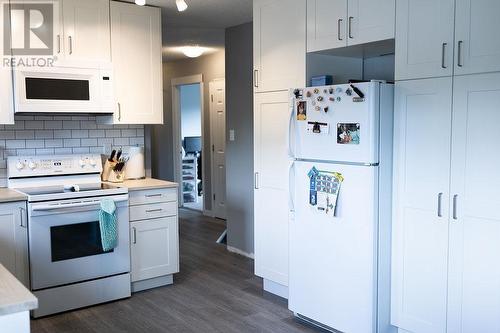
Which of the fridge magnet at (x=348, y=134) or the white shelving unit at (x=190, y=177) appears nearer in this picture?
the fridge magnet at (x=348, y=134)

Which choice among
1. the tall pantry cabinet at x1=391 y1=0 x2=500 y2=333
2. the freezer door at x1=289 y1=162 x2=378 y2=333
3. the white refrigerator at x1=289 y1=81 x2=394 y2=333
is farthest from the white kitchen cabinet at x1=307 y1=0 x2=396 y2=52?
the freezer door at x1=289 y1=162 x2=378 y2=333

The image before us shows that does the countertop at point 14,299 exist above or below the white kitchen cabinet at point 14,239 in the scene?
above

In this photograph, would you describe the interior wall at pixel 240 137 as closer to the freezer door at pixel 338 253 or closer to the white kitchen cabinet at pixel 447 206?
the freezer door at pixel 338 253

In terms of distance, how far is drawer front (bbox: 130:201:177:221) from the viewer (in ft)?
13.1

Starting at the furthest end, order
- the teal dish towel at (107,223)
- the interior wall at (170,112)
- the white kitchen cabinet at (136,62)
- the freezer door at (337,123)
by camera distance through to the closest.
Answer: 1. the interior wall at (170,112)
2. the white kitchen cabinet at (136,62)
3. the teal dish towel at (107,223)
4. the freezer door at (337,123)

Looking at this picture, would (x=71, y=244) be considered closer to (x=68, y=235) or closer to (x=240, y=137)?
(x=68, y=235)

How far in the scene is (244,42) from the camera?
5.20 meters

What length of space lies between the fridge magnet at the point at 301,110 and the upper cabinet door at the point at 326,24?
429 millimetres

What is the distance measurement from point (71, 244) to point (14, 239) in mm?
397

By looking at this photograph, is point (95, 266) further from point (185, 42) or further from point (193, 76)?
point (193, 76)

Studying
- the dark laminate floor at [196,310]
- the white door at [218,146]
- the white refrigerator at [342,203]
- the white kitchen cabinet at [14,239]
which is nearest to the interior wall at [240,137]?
the dark laminate floor at [196,310]

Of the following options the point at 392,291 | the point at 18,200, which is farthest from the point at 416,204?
the point at 18,200

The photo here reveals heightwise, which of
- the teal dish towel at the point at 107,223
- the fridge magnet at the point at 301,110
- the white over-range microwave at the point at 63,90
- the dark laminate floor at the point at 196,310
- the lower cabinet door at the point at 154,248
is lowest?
the dark laminate floor at the point at 196,310

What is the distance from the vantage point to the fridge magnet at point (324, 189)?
3.08 metres
